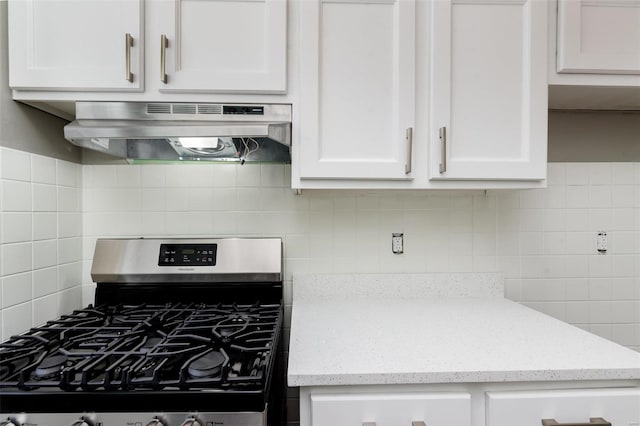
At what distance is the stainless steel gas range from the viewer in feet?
2.36

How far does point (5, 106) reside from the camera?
1090mm

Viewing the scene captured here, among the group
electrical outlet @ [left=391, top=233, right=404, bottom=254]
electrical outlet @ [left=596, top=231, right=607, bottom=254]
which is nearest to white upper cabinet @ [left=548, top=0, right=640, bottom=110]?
electrical outlet @ [left=596, top=231, right=607, bottom=254]

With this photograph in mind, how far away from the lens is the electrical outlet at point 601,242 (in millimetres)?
1531

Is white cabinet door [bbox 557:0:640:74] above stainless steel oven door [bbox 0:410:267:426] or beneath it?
above

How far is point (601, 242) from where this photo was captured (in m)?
1.53

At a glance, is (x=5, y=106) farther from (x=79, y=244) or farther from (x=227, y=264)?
(x=227, y=264)

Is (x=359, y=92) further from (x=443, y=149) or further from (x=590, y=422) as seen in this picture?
(x=590, y=422)

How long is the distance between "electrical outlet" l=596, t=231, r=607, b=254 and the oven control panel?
1.71 metres

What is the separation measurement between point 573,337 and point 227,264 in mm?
1217

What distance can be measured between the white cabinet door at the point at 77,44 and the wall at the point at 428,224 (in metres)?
0.44

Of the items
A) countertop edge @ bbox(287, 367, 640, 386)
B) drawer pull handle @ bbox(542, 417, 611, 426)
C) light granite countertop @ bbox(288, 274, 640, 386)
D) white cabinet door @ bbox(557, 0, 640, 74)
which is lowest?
drawer pull handle @ bbox(542, 417, 611, 426)

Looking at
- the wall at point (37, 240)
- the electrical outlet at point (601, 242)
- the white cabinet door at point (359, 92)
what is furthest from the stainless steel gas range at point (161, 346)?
the electrical outlet at point (601, 242)

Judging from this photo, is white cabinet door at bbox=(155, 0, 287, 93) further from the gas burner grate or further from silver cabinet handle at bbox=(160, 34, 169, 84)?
the gas burner grate

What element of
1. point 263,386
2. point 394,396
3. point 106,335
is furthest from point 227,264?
point 394,396
